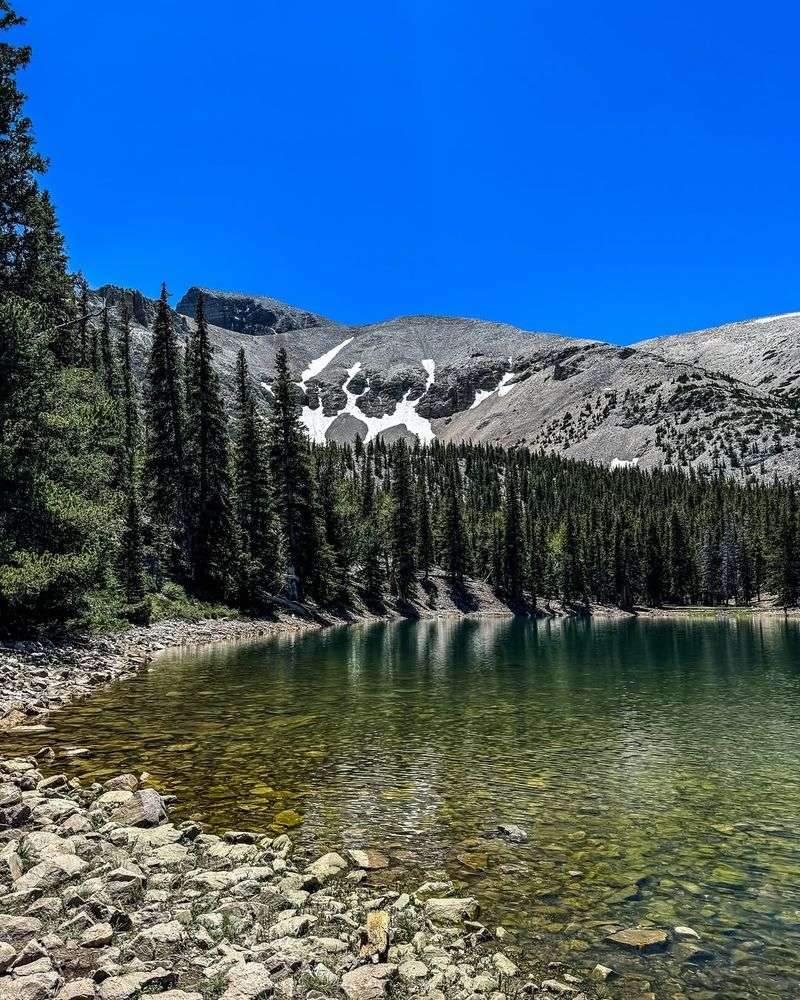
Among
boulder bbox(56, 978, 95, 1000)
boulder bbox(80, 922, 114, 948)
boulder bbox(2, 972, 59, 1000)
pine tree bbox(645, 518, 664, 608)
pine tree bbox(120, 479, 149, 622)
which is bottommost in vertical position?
pine tree bbox(645, 518, 664, 608)

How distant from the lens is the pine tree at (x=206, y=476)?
55188 mm

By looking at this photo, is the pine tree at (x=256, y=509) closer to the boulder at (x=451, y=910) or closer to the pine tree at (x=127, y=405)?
the pine tree at (x=127, y=405)

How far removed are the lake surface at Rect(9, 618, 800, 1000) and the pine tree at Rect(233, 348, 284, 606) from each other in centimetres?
2742

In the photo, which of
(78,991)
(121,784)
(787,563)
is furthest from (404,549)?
(78,991)

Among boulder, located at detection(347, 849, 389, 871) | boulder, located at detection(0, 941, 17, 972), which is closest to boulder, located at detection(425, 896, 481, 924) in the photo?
boulder, located at detection(347, 849, 389, 871)

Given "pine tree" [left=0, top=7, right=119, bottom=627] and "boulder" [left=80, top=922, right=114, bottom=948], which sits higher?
"pine tree" [left=0, top=7, right=119, bottom=627]

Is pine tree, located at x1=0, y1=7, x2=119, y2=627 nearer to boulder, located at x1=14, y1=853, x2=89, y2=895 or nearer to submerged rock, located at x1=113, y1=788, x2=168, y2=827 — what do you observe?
submerged rock, located at x1=113, y1=788, x2=168, y2=827

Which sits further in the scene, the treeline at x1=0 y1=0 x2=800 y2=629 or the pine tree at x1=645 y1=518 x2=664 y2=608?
the pine tree at x1=645 y1=518 x2=664 y2=608

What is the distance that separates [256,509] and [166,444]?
9.76 m

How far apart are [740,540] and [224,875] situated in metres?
141

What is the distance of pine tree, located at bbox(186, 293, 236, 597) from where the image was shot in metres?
55.2

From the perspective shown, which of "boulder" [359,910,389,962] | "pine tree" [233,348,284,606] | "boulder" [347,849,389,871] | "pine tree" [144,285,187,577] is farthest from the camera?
"pine tree" [233,348,284,606]

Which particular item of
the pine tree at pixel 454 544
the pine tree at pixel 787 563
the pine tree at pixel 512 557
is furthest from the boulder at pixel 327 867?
the pine tree at pixel 787 563

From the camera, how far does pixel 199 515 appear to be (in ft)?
182
